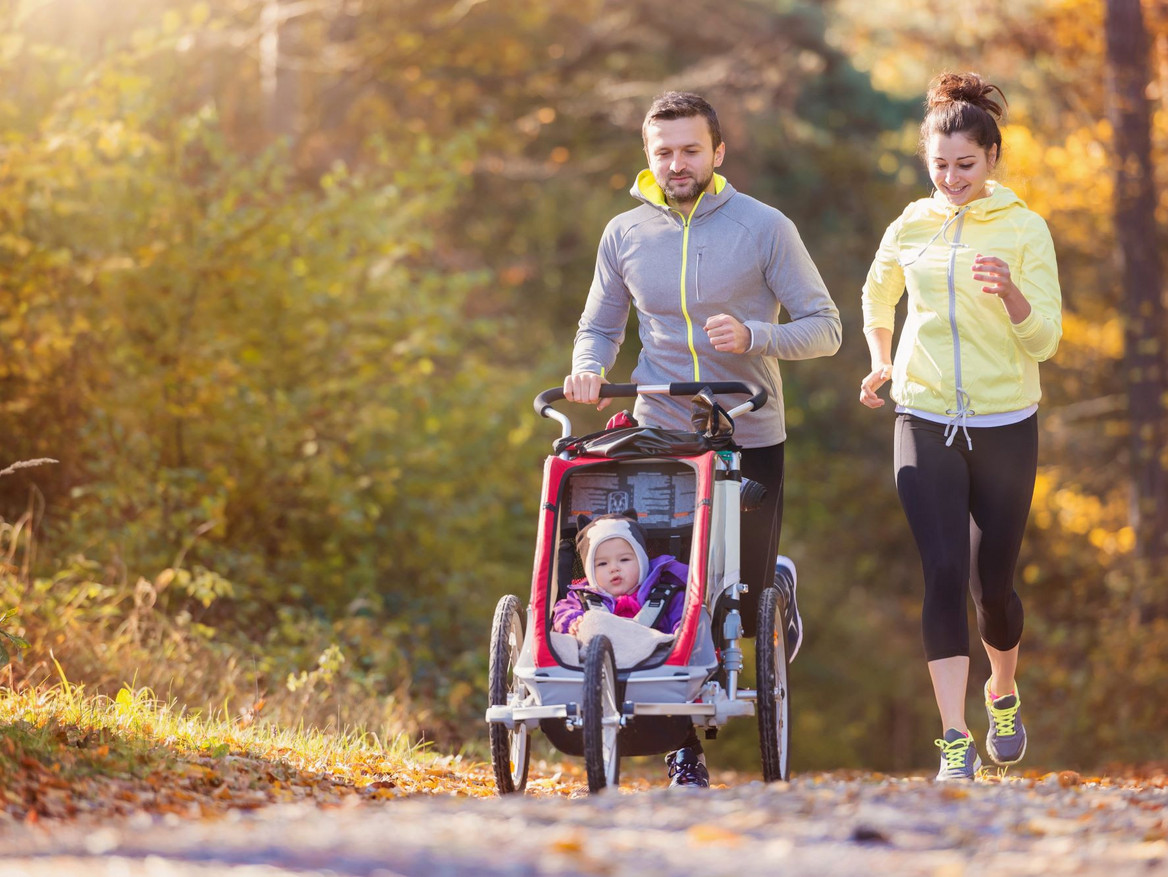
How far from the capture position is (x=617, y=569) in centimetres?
541

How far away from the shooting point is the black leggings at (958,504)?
5.69 m

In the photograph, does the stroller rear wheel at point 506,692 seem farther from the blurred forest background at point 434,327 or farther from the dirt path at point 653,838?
the blurred forest background at point 434,327

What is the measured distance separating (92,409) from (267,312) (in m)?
1.65

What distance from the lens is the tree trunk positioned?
50.0ft

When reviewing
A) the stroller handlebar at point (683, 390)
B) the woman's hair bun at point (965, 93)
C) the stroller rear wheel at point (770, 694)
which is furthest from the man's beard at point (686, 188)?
the stroller rear wheel at point (770, 694)

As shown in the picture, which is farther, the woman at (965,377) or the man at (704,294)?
the man at (704,294)

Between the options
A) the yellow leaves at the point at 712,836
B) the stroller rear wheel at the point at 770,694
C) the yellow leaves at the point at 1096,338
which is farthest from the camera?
the yellow leaves at the point at 1096,338

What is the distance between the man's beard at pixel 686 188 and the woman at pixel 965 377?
2.72 ft

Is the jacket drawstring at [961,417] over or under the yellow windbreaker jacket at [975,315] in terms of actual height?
under

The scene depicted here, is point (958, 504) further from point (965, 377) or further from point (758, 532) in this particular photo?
point (758, 532)

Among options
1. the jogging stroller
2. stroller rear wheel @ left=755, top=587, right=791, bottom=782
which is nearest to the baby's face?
the jogging stroller

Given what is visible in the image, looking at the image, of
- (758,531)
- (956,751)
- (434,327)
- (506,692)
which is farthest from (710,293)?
(434,327)

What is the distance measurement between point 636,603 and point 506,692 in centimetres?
56

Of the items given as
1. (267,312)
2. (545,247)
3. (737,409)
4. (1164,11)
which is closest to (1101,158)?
(1164,11)
